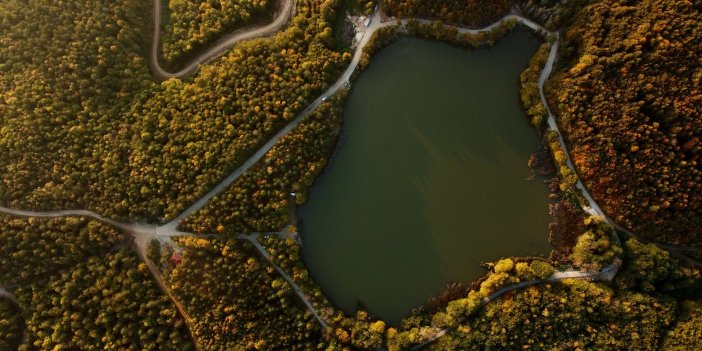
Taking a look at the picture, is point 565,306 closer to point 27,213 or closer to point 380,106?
point 380,106

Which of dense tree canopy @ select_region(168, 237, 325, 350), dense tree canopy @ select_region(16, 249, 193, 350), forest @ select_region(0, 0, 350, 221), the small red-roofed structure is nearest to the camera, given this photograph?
dense tree canopy @ select_region(16, 249, 193, 350)

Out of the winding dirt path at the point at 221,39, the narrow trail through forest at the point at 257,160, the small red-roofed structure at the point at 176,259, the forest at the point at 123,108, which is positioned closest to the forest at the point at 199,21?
the winding dirt path at the point at 221,39

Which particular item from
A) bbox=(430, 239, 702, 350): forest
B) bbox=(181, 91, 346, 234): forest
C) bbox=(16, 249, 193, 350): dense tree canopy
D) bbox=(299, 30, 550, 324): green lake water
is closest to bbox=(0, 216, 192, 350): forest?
bbox=(16, 249, 193, 350): dense tree canopy

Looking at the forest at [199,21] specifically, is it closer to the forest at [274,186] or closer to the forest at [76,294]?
the forest at [274,186]

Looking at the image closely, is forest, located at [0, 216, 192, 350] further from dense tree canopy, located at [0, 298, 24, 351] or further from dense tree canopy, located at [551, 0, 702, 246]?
dense tree canopy, located at [551, 0, 702, 246]

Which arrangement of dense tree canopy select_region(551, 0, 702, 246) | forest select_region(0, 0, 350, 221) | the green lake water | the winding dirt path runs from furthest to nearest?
the winding dirt path → the green lake water → forest select_region(0, 0, 350, 221) → dense tree canopy select_region(551, 0, 702, 246)

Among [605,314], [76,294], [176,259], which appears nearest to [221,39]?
[176,259]
